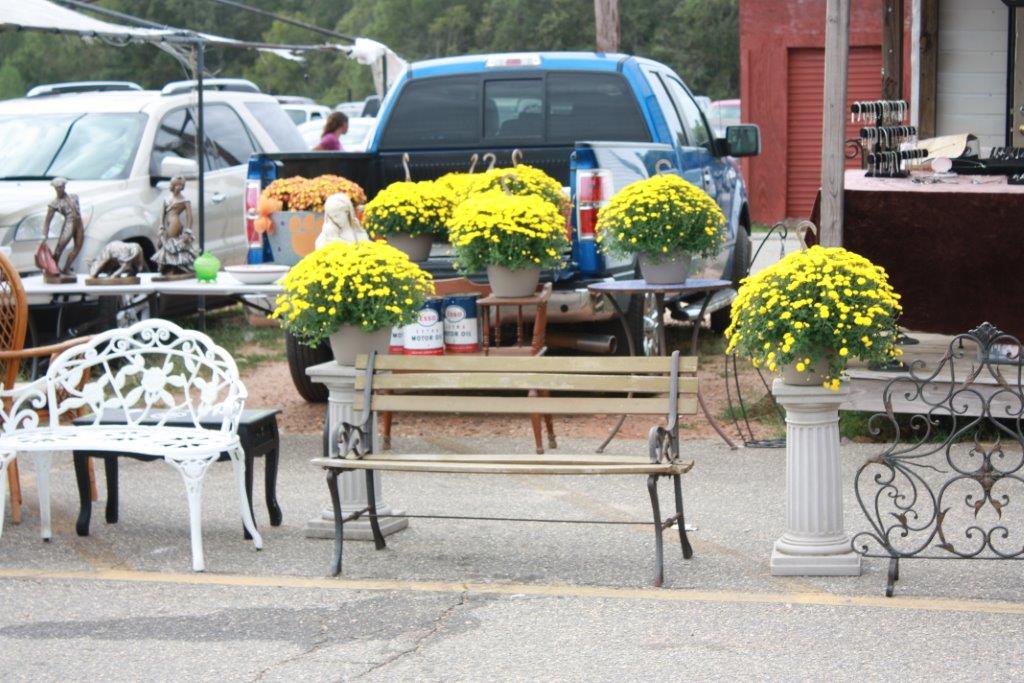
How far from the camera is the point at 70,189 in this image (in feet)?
39.1

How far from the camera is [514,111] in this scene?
34.5ft

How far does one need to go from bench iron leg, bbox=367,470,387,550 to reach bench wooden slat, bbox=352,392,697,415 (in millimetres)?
294

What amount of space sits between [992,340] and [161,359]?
796 cm

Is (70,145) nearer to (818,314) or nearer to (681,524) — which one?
(681,524)

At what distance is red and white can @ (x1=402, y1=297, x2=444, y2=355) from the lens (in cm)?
856

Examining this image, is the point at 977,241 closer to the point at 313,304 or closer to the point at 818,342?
the point at 818,342

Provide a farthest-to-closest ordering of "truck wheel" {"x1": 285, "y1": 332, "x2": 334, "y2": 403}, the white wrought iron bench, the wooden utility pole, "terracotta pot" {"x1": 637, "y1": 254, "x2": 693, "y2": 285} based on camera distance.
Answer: the wooden utility pole → "truck wheel" {"x1": 285, "y1": 332, "x2": 334, "y2": 403} → "terracotta pot" {"x1": 637, "y1": 254, "x2": 693, "y2": 285} → the white wrought iron bench

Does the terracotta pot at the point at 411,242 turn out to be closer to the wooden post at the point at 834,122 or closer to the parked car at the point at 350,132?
the wooden post at the point at 834,122

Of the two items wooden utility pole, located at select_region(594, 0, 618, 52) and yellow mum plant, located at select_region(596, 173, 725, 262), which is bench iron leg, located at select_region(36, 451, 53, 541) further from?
wooden utility pole, located at select_region(594, 0, 618, 52)

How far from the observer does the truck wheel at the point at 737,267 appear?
12.1m

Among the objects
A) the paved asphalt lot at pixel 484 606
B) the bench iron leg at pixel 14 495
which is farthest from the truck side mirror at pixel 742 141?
the bench iron leg at pixel 14 495

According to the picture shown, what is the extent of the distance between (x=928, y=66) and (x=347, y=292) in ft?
21.9

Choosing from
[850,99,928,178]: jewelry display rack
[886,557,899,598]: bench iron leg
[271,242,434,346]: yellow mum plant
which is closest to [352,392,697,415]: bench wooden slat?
[271,242,434,346]: yellow mum plant

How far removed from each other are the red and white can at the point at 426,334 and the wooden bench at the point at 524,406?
177cm
